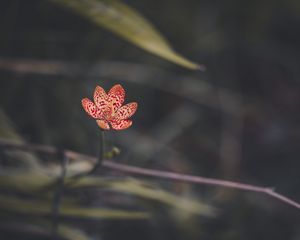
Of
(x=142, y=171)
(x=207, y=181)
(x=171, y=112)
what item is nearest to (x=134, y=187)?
(x=142, y=171)

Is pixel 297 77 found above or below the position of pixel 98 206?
above

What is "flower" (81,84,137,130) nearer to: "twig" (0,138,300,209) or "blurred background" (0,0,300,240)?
"twig" (0,138,300,209)

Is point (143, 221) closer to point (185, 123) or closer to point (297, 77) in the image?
point (185, 123)

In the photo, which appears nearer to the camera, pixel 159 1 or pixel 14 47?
pixel 14 47

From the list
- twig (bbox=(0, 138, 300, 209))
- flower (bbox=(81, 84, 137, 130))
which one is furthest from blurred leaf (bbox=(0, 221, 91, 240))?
flower (bbox=(81, 84, 137, 130))

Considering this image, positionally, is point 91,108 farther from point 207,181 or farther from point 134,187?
point 134,187

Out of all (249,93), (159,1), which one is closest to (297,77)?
(249,93)

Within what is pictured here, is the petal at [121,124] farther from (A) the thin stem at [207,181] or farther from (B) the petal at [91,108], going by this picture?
(A) the thin stem at [207,181]
